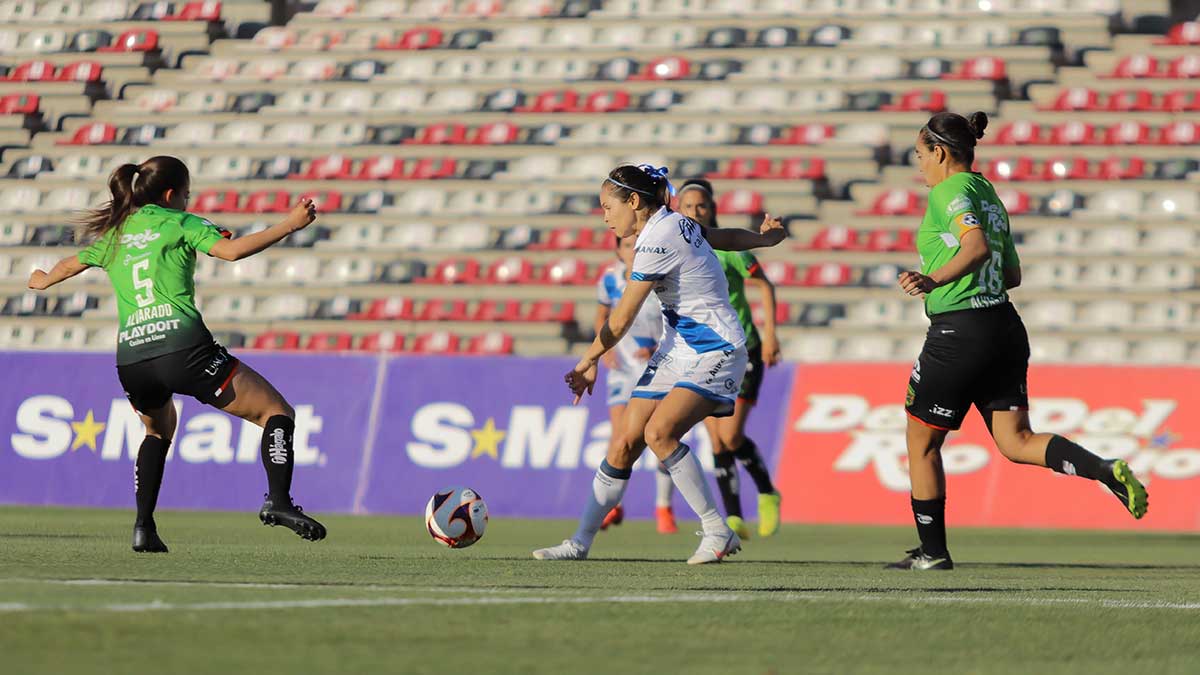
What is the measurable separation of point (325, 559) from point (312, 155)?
17576 millimetres

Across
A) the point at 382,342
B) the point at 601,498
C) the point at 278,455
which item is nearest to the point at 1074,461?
the point at 601,498

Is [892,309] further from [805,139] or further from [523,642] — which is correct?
[523,642]

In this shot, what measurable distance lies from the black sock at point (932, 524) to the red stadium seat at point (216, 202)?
17.1 metres

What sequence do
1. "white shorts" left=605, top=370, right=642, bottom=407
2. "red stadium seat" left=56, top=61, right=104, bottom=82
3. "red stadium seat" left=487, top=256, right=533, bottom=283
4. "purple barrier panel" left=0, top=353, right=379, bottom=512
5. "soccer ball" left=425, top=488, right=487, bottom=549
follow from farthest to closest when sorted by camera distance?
"red stadium seat" left=56, top=61, right=104, bottom=82
"red stadium seat" left=487, top=256, right=533, bottom=283
"purple barrier panel" left=0, top=353, right=379, bottom=512
"white shorts" left=605, top=370, right=642, bottom=407
"soccer ball" left=425, top=488, right=487, bottom=549

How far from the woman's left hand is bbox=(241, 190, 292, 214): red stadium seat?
57.1 ft

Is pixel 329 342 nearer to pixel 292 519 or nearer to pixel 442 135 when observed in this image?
pixel 442 135

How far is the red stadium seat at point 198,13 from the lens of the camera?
28516 millimetres

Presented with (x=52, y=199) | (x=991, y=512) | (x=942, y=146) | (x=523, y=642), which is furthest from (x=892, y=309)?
(x=523, y=642)

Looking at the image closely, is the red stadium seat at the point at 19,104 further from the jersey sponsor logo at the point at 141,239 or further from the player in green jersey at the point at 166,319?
the jersey sponsor logo at the point at 141,239

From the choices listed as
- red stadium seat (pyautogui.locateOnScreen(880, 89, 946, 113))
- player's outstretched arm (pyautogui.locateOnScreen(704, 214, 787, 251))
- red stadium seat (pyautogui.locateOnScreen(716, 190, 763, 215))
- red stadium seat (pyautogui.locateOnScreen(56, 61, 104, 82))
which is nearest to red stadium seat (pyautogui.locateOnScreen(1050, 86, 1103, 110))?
red stadium seat (pyautogui.locateOnScreen(880, 89, 946, 113))

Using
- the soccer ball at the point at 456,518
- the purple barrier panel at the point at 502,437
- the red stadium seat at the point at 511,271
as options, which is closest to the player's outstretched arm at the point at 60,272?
the soccer ball at the point at 456,518

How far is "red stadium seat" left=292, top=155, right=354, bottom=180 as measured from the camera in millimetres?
24938

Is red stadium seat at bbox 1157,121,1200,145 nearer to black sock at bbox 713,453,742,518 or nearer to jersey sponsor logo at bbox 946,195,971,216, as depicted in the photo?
black sock at bbox 713,453,742,518

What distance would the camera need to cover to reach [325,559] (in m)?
8.27
